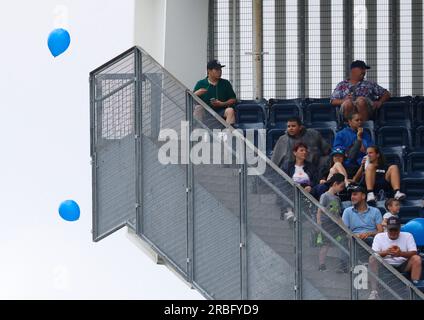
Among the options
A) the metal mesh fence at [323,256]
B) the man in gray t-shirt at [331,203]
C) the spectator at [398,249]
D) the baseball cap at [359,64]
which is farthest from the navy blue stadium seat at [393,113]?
the metal mesh fence at [323,256]

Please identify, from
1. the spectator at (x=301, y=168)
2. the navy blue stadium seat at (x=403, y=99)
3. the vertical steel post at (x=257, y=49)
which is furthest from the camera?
the vertical steel post at (x=257, y=49)

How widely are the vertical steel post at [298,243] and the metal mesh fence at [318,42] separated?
5134 millimetres

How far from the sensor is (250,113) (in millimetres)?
21750

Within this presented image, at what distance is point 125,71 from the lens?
19.3 m

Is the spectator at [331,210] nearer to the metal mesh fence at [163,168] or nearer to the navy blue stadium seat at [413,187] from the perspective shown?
the navy blue stadium seat at [413,187]

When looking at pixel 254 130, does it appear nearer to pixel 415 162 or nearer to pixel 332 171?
pixel 332 171

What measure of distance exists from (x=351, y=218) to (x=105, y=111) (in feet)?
8.48

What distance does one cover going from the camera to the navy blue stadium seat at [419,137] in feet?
69.8

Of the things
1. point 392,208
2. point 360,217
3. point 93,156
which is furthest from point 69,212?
point 392,208

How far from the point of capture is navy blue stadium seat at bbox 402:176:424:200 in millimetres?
20266

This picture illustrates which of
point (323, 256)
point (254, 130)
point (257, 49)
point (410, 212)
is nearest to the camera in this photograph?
point (323, 256)

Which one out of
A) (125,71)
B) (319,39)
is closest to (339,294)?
(125,71)

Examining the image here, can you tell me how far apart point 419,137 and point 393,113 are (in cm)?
51

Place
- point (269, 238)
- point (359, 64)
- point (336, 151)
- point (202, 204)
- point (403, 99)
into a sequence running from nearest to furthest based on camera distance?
point (269, 238)
point (202, 204)
point (336, 151)
point (359, 64)
point (403, 99)
